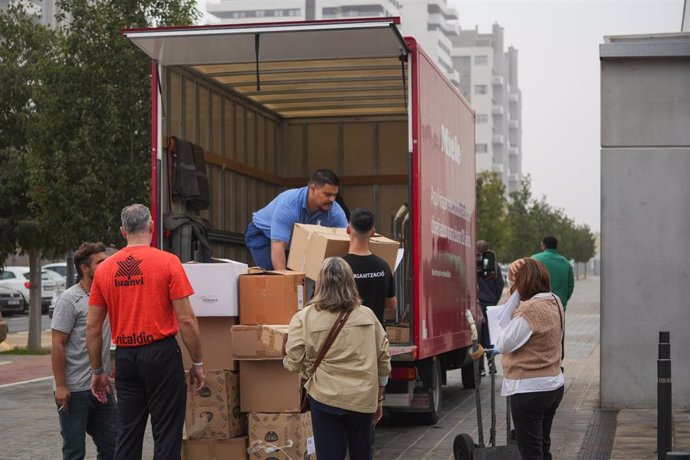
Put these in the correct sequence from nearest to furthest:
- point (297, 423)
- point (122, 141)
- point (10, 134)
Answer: point (297, 423)
point (122, 141)
point (10, 134)

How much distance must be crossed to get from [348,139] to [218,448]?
26.1 ft

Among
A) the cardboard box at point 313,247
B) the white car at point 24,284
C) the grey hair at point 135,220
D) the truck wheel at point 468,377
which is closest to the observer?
the grey hair at point 135,220

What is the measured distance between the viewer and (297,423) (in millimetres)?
8094

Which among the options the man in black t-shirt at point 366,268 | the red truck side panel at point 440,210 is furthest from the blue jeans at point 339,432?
the red truck side panel at point 440,210

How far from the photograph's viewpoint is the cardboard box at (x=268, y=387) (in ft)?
26.6

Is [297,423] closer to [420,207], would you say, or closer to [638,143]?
[420,207]

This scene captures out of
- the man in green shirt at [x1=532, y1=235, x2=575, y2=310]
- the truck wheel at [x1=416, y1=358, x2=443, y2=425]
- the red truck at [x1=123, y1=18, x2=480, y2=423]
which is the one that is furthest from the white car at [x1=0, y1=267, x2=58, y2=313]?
the truck wheel at [x1=416, y1=358, x2=443, y2=425]

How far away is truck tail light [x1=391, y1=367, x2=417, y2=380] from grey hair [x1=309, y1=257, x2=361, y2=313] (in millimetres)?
4240

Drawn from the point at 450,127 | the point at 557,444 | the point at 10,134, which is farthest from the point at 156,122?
the point at 10,134

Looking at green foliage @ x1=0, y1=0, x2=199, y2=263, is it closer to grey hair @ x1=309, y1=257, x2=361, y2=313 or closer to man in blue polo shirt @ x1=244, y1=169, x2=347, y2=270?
man in blue polo shirt @ x1=244, y1=169, x2=347, y2=270

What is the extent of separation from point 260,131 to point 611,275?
14.1 feet

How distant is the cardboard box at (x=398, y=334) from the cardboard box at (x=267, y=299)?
246 centimetres

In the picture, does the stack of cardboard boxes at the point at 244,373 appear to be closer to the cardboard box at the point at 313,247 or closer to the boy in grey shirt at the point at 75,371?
the cardboard box at the point at 313,247

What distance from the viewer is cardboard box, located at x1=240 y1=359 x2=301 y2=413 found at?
811 cm
